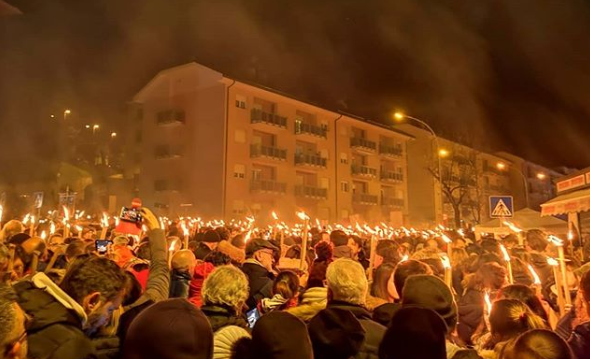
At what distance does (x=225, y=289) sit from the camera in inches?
145

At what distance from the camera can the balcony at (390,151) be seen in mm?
56125

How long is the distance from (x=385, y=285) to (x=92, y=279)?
9.17ft

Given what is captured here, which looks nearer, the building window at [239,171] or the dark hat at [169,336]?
the dark hat at [169,336]

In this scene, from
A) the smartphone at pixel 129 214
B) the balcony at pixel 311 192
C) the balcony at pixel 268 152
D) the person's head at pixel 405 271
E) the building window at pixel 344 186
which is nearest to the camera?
the person's head at pixel 405 271

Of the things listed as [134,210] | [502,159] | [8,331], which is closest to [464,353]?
[8,331]

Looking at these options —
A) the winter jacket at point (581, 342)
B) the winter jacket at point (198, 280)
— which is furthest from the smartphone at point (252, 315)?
the winter jacket at point (581, 342)

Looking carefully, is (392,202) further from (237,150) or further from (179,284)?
(179,284)

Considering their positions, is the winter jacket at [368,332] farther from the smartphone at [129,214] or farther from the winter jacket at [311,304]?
the smartphone at [129,214]

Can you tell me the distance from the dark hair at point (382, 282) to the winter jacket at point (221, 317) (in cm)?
169

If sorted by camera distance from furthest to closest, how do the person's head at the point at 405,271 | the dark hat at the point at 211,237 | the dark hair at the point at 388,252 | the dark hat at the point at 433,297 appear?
1. the dark hat at the point at 211,237
2. the dark hair at the point at 388,252
3. the person's head at the point at 405,271
4. the dark hat at the point at 433,297

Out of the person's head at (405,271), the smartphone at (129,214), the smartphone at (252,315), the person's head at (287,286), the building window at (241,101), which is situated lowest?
the smartphone at (252,315)

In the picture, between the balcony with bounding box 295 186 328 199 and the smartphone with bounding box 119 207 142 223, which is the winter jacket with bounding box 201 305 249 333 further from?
the balcony with bounding box 295 186 328 199

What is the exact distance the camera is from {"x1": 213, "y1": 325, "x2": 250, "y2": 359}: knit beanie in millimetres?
3072

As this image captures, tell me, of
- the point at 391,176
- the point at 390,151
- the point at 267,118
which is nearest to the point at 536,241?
the point at 267,118
